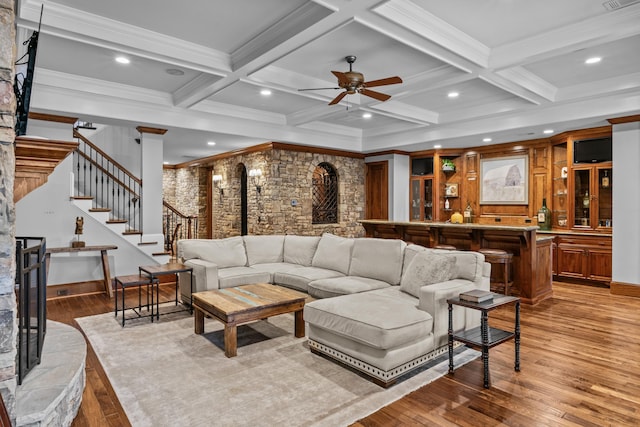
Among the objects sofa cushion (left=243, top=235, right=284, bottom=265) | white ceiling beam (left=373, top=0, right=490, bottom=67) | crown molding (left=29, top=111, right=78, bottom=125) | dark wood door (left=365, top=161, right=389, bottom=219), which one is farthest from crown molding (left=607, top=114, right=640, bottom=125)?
crown molding (left=29, top=111, right=78, bottom=125)

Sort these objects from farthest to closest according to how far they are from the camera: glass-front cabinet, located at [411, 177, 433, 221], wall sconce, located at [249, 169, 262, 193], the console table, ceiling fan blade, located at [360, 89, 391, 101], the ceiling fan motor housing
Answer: glass-front cabinet, located at [411, 177, 433, 221] → wall sconce, located at [249, 169, 262, 193] → the console table → ceiling fan blade, located at [360, 89, 391, 101] → the ceiling fan motor housing

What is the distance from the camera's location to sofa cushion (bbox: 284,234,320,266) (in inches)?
228

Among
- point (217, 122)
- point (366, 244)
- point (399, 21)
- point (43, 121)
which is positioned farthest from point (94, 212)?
point (399, 21)

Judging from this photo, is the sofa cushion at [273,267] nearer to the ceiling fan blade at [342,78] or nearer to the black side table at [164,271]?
the black side table at [164,271]

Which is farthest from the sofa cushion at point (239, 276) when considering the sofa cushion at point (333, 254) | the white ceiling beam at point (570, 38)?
the white ceiling beam at point (570, 38)

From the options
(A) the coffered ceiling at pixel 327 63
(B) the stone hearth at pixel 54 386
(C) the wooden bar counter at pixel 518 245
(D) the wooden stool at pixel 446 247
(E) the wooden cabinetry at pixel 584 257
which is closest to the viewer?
(B) the stone hearth at pixel 54 386

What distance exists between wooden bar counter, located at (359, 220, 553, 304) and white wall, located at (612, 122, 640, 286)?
1.17m

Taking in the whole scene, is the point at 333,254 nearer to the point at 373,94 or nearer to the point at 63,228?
the point at 373,94

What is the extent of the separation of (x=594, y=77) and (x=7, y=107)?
252 inches

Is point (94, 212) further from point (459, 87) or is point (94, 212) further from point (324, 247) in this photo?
point (459, 87)

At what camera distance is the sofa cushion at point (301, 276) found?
4.95 meters

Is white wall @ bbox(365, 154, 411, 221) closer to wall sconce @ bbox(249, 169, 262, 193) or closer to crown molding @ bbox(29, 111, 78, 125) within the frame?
wall sconce @ bbox(249, 169, 262, 193)

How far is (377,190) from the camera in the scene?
381 inches

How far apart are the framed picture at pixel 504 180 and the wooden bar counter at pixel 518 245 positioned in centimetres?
249
